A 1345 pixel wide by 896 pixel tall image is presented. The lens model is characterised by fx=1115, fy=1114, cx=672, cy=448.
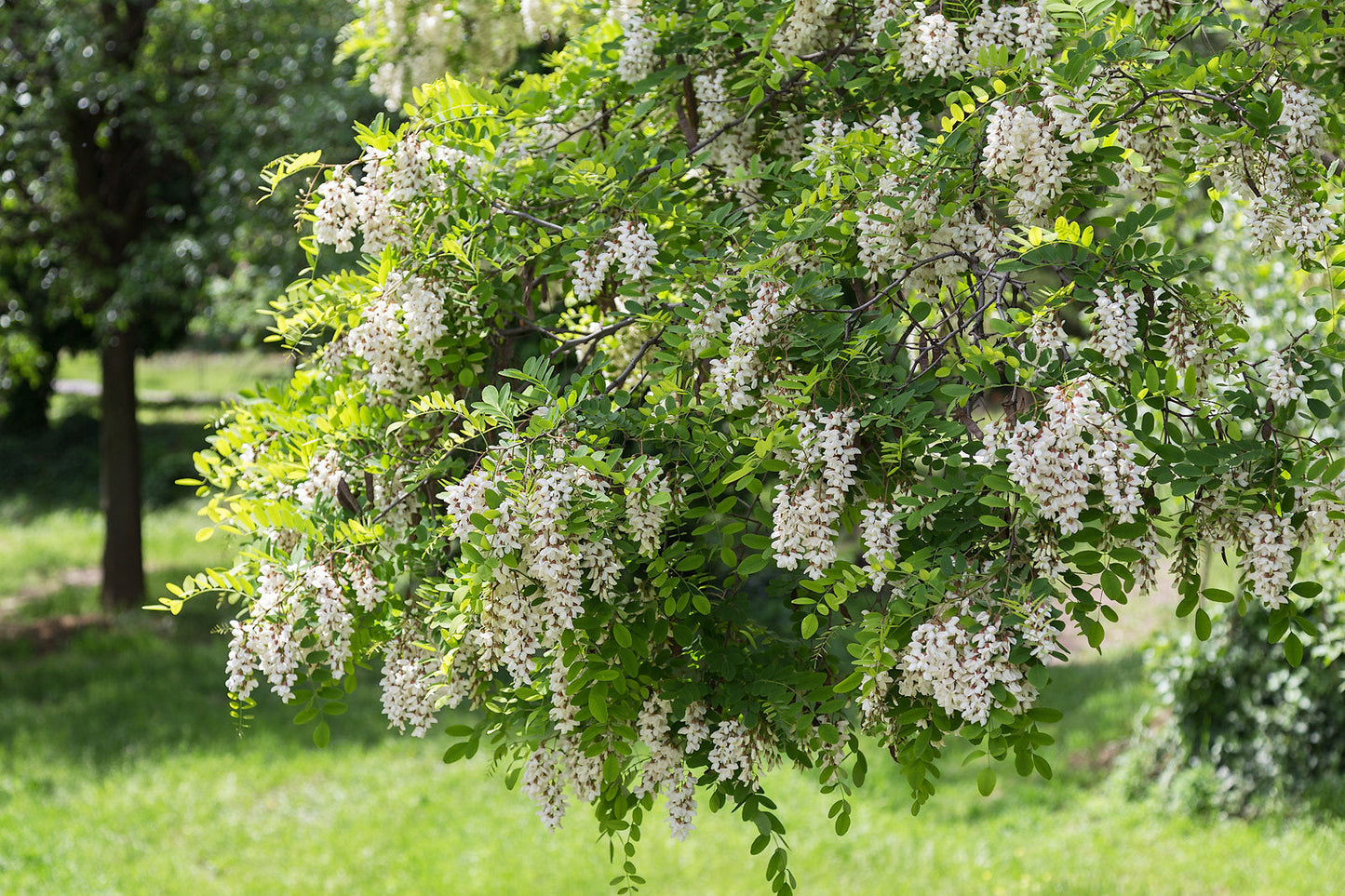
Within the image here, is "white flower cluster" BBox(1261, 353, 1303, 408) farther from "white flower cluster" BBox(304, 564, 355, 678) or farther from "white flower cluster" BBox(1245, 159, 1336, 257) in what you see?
"white flower cluster" BBox(304, 564, 355, 678)

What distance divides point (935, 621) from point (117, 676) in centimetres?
951

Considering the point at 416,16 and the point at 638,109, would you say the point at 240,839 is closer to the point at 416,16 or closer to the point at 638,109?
the point at 416,16

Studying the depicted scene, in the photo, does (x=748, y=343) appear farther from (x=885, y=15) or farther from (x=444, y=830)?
(x=444, y=830)

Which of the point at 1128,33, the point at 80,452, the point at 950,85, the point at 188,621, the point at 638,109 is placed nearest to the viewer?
the point at 1128,33

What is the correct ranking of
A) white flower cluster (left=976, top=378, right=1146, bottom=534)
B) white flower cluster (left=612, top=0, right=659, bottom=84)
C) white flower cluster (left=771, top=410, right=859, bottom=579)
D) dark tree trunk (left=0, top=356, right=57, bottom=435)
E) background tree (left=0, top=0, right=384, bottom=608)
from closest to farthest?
white flower cluster (left=976, top=378, right=1146, bottom=534) < white flower cluster (left=771, top=410, right=859, bottom=579) < white flower cluster (left=612, top=0, right=659, bottom=84) < background tree (left=0, top=0, right=384, bottom=608) < dark tree trunk (left=0, top=356, right=57, bottom=435)

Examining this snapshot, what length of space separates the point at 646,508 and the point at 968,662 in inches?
28.4

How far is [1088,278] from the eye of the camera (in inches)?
88.8

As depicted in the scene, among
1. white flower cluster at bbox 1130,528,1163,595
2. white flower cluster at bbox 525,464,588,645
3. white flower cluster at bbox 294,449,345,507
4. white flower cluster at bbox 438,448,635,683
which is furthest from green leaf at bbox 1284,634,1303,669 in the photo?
white flower cluster at bbox 294,449,345,507

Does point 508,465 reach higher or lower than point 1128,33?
lower

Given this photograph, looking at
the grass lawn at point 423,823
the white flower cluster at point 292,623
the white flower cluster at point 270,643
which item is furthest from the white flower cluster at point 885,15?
the grass lawn at point 423,823

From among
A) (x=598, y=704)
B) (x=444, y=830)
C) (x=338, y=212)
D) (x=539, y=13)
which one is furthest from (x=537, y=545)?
(x=444, y=830)

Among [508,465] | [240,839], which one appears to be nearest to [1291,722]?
[508,465]

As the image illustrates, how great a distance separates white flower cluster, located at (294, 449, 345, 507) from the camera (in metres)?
2.79

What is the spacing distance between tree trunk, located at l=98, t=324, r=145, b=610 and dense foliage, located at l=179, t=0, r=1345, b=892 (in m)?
8.64
